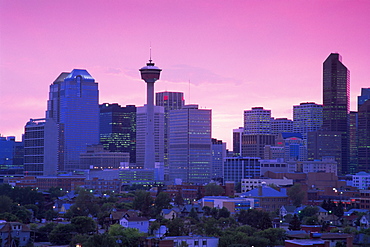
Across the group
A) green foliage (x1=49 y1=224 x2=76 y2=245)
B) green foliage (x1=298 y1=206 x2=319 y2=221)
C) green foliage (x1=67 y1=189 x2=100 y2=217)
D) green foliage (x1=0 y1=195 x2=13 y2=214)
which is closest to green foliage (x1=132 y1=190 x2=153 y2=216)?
green foliage (x1=67 y1=189 x2=100 y2=217)

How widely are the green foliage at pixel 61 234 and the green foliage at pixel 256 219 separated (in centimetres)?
3388

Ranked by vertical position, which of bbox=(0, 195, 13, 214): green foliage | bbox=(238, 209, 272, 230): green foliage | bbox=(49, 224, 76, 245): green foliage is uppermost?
bbox=(0, 195, 13, 214): green foliage

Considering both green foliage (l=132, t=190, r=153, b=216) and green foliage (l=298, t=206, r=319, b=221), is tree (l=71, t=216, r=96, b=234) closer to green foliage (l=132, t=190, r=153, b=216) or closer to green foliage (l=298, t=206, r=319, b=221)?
green foliage (l=132, t=190, r=153, b=216)

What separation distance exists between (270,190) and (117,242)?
94.8 meters

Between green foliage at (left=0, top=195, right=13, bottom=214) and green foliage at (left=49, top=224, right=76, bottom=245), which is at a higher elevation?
green foliage at (left=0, top=195, right=13, bottom=214)

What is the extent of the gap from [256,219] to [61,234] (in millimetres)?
41099

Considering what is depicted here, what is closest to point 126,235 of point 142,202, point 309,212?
point 142,202

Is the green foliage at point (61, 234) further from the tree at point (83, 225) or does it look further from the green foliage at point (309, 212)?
the green foliage at point (309, 212)

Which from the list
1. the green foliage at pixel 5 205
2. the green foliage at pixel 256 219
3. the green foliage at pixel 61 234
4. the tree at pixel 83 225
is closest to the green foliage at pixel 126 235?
the green foliage at pixel 61 234

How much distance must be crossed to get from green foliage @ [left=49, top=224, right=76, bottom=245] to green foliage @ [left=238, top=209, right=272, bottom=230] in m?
33.9

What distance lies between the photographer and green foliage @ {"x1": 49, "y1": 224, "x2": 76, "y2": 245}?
115 meters

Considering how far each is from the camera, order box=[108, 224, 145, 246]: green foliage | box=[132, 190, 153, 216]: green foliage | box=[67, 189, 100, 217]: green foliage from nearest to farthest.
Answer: box=[108, 224, 145, 246]: green foliage → box=[67, 189, 100, 217]: green foliage → box=[132, 190, 153, 216]: green foliage

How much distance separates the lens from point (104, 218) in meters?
139

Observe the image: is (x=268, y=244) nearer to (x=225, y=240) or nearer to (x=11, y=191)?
(x=225, y=240)
